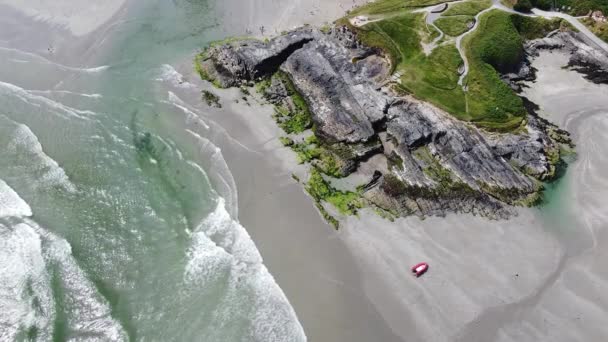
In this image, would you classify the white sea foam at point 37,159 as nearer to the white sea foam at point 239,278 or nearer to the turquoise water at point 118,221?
the turquoise water at point 118,221

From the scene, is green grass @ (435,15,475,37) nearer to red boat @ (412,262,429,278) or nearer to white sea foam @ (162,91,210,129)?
white sea foam @ (162,91,210,129)

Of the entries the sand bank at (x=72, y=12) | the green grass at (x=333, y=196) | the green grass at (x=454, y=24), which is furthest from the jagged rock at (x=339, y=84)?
the sand bank at (x=72, y=12)

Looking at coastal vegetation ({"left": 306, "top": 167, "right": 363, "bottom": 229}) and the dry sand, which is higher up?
coastal vegetation ({"left": 306, "top": 167, "right": 363, "bottom": 229})

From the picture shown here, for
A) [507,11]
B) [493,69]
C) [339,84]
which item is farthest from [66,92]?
[507,11]

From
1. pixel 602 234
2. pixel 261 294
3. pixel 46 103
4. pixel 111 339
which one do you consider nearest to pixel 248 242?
pixel 261 294

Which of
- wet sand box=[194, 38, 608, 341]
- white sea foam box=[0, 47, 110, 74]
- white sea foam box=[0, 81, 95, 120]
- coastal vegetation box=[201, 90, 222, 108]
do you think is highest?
white sea foam box=[0, 47, 110, 74]

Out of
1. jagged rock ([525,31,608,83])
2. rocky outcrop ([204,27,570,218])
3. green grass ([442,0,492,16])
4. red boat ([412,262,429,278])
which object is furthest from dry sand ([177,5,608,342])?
green grass ([442,0,492,16])

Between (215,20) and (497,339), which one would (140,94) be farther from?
(497,339)

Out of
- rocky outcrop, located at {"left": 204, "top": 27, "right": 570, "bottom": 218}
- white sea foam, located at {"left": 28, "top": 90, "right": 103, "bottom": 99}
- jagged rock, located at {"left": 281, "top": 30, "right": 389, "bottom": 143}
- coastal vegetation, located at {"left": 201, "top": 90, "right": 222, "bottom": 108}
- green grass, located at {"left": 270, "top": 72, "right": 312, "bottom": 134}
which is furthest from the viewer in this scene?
coastal vegetation, located at {"left": 201, "top": 90, "right": 222, "bottom": 108}
